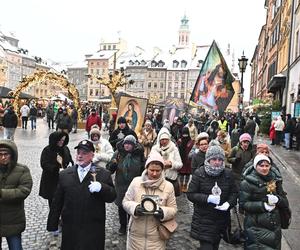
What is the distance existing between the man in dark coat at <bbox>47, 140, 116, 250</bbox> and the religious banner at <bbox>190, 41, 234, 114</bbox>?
311 inches

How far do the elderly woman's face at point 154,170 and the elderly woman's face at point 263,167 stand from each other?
1142mm

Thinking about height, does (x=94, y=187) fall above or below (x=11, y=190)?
above

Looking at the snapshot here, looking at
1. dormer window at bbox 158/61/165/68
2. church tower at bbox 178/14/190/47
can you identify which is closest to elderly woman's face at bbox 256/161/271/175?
dormer window at bbox 158/61/165/68

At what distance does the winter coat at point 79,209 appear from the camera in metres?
4.23

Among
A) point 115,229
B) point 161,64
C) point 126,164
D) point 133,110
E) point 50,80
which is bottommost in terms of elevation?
point 115,229

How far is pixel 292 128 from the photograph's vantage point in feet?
61.1

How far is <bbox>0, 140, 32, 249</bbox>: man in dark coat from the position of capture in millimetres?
4336

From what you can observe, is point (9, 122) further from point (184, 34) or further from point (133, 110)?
point (184, 34)

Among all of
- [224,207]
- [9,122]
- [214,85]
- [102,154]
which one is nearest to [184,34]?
[9,122]

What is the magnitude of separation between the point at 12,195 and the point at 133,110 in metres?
9.74

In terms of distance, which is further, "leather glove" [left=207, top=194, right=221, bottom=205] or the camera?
"leather glove" [left=207, top=194, right=221, bottom=205]

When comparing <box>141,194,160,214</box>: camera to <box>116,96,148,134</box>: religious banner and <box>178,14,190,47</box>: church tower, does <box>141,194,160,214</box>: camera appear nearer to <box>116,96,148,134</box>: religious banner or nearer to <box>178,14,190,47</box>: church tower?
<box>116,96,148,134</box>: religious banner

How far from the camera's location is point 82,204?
4219 millimetres

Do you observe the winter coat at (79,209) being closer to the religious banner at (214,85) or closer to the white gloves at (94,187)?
the white gloves at (94,187)
